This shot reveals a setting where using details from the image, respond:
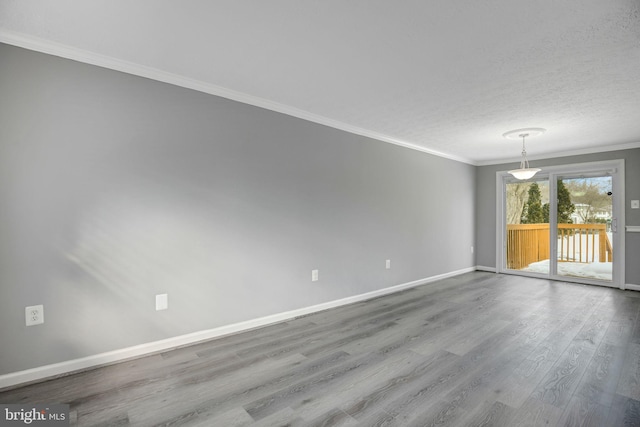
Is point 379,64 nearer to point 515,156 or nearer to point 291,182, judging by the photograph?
point 291,182

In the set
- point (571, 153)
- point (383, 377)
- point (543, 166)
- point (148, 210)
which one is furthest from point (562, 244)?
point (148, 210)

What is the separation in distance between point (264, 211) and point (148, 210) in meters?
1.05

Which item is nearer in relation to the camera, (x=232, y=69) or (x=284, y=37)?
(x=284, y=37)

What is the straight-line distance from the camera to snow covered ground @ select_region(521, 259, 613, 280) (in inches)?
190

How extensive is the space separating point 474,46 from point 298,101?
1.67 meters

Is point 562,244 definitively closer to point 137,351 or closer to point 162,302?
point 162,302

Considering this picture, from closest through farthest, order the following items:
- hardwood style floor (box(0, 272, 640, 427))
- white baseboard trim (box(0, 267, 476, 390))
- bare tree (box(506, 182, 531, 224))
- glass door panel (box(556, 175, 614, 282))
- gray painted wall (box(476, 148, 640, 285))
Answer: hardwood style floor (box(0, 272, 640, 427)) → white baseboard trim (box(0, 267, 476, 390)) → gray painted wall (box(476, 148, 640, 285)) → glass door panel (box(556, 175, 614, 282)) → bare tree (box(506, 182, 531, 224))

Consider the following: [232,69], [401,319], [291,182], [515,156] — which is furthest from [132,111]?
[515,156]

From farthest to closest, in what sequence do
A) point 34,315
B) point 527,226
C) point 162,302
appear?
point 527,226 < point 162,302 < point 34,315

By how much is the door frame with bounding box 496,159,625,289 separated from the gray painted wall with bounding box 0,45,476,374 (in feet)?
12.2

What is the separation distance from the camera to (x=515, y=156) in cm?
559

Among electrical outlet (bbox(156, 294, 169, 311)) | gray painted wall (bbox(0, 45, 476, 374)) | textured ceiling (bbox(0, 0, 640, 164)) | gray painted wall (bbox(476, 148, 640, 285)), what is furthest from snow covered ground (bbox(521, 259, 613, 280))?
electrical outlet (bbox(156, 294, 169, 311))

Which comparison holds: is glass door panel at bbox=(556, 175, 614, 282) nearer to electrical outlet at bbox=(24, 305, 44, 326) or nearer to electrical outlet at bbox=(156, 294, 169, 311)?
electrical outlet at bbox=(156, 294, 169, 311)

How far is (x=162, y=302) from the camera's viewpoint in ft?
8.06
